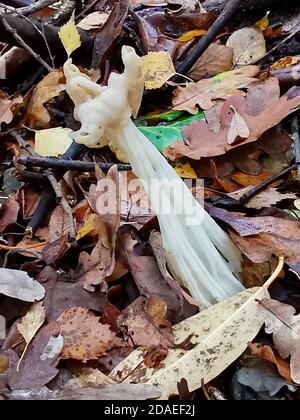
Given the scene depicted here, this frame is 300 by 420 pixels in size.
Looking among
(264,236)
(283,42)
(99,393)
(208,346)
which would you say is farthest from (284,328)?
(283,42)

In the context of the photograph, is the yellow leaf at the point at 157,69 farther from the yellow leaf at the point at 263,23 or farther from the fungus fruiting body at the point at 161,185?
the fungus fruiting body at the point at 161,185

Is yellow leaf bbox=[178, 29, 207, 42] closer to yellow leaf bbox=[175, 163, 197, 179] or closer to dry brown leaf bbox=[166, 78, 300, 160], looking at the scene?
dry brown leaf bbox=[166, 78, 300, 160]

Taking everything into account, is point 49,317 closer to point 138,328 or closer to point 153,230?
point 138,328

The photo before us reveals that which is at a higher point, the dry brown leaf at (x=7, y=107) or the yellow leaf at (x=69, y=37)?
the yellow leaf at (x=69, y=37)

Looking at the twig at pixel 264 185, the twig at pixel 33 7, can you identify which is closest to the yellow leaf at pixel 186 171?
the twig at pixel 264 185

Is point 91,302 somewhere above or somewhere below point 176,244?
below

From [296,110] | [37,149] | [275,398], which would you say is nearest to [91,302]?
[275,398]
